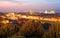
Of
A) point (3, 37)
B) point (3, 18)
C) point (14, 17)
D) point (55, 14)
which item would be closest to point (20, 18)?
point (14, 17)

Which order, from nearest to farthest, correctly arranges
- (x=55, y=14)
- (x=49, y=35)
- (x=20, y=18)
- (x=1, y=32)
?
(x=49, y=35)
(x=1, y=32)
(x=55, y=14)
(x=20, y=18)

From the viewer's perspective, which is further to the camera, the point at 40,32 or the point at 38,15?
the point at 38,15

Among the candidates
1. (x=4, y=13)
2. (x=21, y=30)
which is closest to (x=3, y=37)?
(x=21, y=30)

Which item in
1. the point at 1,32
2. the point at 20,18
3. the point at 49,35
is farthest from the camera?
the point at 20,18

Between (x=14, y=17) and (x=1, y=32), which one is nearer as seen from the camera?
(x=1, y=32)

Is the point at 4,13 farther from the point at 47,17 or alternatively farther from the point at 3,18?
the point at 47,17

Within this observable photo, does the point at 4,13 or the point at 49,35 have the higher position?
the point at 4,13

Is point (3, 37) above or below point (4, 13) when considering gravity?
below

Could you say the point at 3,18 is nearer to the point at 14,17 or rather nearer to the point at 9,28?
the point at 14,17
